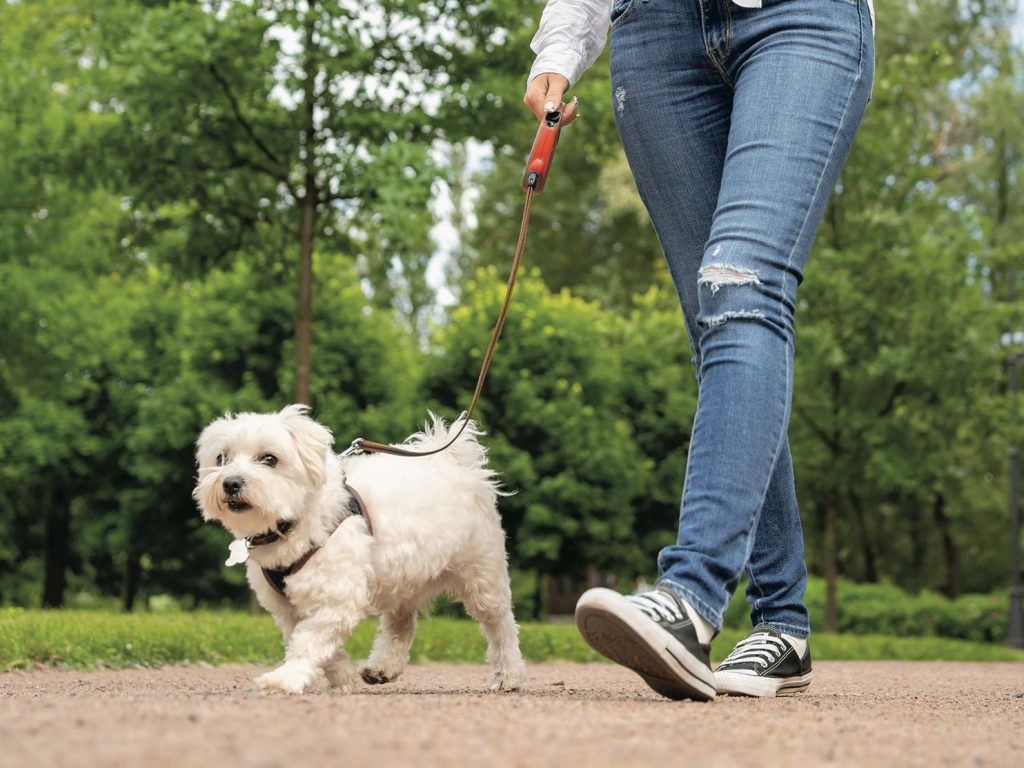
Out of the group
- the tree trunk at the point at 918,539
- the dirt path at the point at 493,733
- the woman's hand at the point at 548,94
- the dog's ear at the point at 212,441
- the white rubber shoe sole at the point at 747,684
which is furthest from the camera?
the tree trunk at the point at 918,539

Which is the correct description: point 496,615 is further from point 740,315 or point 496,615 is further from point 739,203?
point 739,203

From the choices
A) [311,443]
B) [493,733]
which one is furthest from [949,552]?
[493,733]

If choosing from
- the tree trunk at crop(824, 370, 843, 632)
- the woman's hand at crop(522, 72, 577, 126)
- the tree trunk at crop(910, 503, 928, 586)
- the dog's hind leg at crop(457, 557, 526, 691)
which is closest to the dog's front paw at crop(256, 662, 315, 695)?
the dog's hind leg at crop(457, 557, 526, 691)

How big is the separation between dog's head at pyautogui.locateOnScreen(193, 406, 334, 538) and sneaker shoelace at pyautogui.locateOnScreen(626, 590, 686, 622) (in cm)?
149

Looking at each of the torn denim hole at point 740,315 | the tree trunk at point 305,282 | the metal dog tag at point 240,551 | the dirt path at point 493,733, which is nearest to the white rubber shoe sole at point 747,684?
the dirt path at point 493,733

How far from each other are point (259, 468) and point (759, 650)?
172cm

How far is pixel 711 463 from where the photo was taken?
10.7 feet

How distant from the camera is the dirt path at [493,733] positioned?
2.08 m

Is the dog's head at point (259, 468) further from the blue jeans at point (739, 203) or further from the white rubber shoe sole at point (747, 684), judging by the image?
the white rubber shoe sole at point (747, 684)

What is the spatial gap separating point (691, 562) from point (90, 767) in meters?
1.66

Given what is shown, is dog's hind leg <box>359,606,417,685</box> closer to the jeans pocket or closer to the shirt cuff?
the shirt cuff

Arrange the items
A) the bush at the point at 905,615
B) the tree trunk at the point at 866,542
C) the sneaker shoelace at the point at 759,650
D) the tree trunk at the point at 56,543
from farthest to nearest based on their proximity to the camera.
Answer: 1. the tree trunk at the point at 866,542
2. the tree trunk at the point at 56,543
3. the bush at the point at 905,615
4. the sneaker shoelace at the point at 759,650

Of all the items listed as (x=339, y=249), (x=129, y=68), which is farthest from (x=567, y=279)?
(x=129, y=68)

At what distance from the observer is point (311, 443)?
4363 mm
